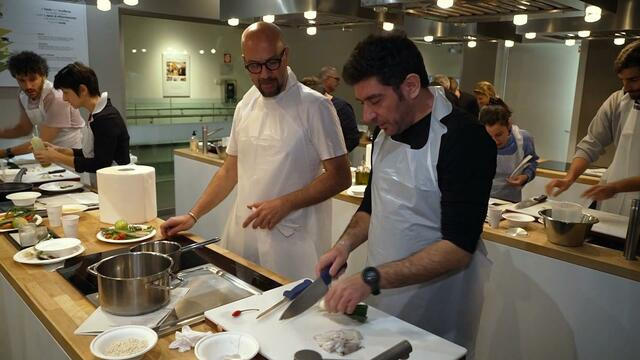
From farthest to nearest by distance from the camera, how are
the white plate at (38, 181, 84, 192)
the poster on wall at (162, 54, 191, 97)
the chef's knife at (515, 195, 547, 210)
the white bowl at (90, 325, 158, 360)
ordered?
the poster on wall at (162, 54, 191, 97) → the chef's knife at (515, 195, 547, 210) → the white plate at (38, 181, 84, 192) → the white bowl at (90, 325, 158, 360)

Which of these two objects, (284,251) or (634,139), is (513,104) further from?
(284,251)

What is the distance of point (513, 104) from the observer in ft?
22.3

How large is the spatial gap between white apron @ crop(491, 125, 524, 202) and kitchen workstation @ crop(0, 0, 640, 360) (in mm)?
10

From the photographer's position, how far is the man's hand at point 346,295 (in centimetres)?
113

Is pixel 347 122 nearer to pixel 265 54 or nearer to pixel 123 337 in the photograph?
pixel 265 54

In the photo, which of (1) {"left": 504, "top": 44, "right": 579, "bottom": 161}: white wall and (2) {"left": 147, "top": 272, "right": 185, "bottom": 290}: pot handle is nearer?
(2) {"left": 147, "top": 272, "right": 185, "bottom": 290}: pot handle

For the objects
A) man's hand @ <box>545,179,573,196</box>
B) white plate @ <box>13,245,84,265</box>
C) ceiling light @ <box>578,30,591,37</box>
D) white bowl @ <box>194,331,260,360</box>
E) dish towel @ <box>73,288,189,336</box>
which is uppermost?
ceiling light @ <box>578,30,591,37</box>

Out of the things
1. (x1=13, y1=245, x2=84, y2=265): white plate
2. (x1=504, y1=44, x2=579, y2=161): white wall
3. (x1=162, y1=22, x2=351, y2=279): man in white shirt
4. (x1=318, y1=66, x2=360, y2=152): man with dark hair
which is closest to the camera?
(x1=13, y1=245, x2=84, y2=265): white plate

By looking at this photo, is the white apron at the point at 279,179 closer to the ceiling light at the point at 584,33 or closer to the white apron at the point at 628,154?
the white apron at the point at 628,154

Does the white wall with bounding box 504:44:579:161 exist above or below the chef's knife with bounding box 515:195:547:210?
above

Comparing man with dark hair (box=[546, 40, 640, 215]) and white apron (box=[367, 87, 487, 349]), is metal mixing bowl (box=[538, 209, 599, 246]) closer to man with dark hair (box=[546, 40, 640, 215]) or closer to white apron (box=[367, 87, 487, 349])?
man with dark hair (box=[546, 40, 640, 215])

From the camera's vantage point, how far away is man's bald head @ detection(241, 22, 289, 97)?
5.88 ft

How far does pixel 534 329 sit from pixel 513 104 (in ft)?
16.8

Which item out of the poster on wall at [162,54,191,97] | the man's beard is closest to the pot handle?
the man's beard
